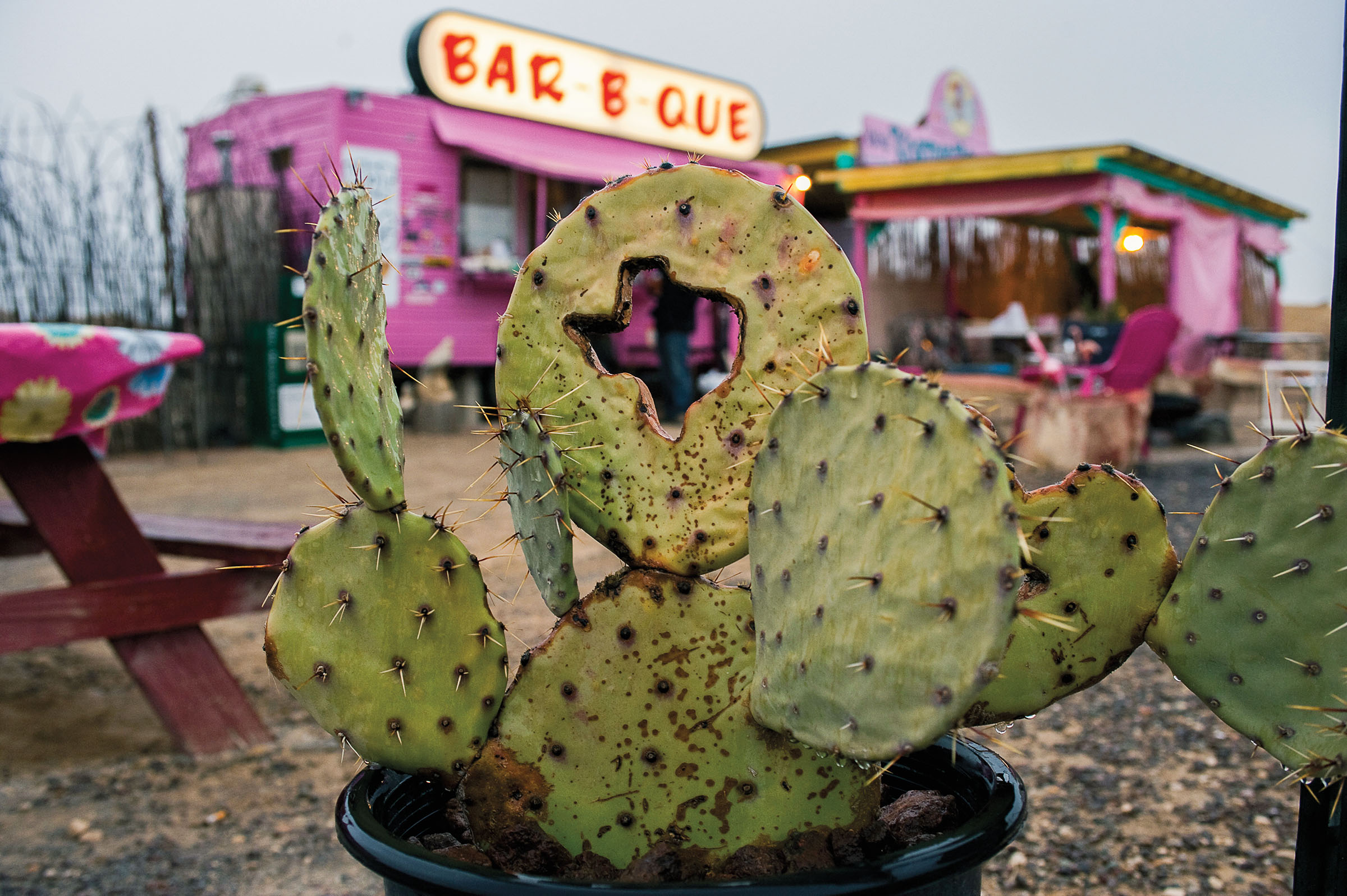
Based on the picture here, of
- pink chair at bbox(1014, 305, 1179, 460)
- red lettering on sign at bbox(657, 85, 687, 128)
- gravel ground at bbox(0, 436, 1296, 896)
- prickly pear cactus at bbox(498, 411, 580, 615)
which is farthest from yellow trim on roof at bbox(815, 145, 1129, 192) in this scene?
prickly pear cactus at bbox(498, 411, 580, 615)

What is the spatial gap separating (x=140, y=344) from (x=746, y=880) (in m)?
2.09

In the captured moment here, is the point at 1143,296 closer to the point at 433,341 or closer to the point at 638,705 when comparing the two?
the point at 433,341

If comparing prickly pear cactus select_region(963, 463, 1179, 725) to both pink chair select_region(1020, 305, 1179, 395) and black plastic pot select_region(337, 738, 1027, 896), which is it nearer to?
black plastic pot select_region(337, 738, 1027, 896)

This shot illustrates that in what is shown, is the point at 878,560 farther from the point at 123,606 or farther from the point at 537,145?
the point at 537,145

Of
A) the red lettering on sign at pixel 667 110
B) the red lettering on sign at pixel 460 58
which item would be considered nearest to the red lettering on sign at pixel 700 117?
the red lettering on sign at pixel 667 110

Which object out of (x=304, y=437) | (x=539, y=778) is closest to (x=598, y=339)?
(x=304, y=437)

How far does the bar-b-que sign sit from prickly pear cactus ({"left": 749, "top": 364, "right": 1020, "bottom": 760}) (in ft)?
26.3

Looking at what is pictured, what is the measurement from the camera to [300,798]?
221 centimetres

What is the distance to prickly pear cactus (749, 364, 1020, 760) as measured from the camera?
719 millimetres

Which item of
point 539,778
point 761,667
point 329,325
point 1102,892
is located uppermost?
point 329,325

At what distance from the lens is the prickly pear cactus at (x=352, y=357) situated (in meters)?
0.90

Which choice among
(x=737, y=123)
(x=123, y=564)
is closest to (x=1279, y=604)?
(x=123, y=564)

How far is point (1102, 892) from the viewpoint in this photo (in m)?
1.81

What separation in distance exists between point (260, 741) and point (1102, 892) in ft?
6.25
